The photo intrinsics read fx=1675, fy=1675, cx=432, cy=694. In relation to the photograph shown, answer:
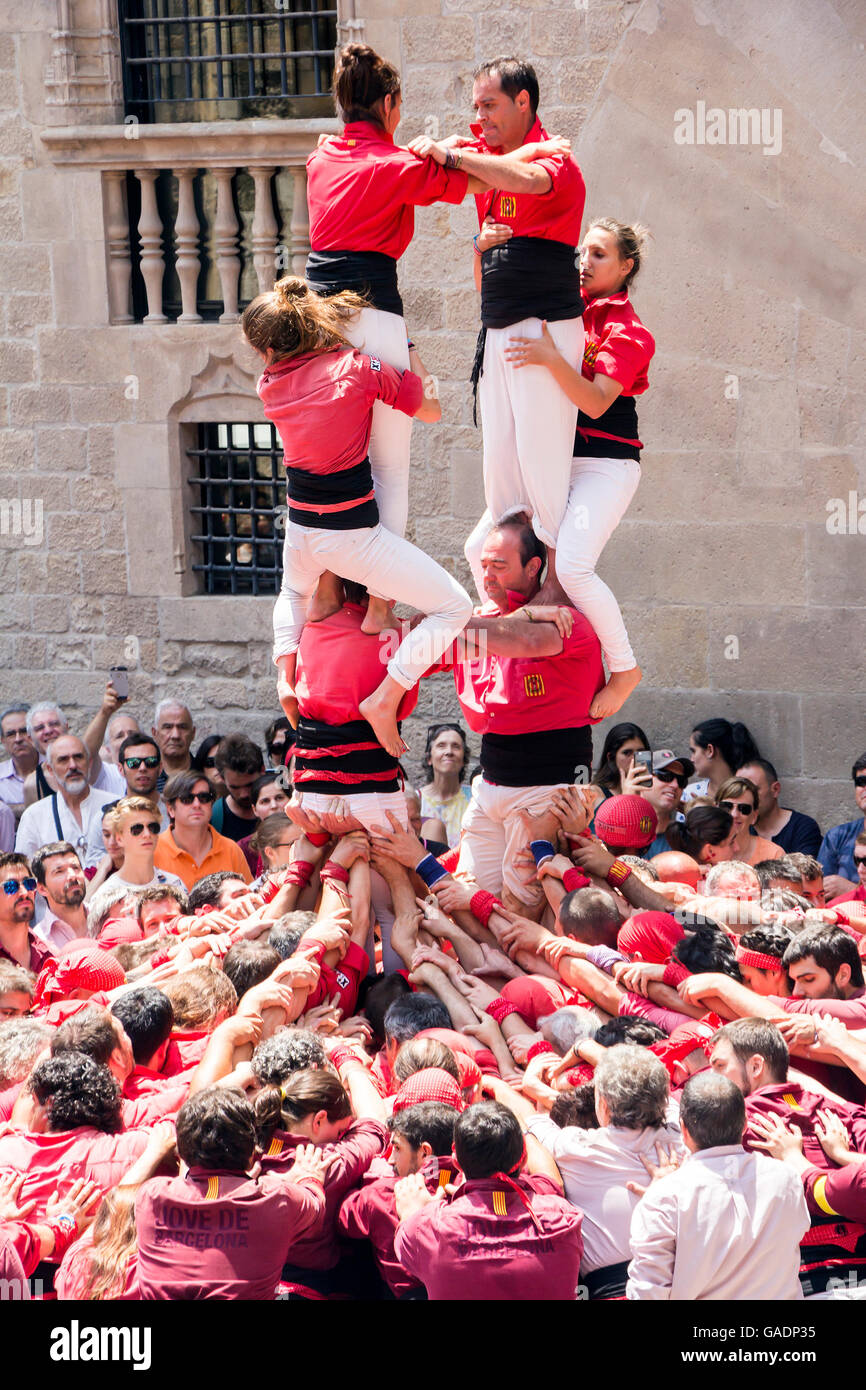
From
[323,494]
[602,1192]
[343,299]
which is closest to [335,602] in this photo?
[323,494]

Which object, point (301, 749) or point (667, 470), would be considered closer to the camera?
point (301, 749)

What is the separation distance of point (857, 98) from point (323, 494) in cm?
534

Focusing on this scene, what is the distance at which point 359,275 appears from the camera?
646 cm

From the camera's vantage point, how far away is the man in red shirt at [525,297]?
6.52 metres

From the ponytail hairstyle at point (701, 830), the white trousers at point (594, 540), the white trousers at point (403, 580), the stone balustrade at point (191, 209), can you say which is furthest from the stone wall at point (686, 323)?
the white trousers at point (403, 580)

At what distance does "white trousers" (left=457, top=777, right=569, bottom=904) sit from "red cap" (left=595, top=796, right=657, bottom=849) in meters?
1.00

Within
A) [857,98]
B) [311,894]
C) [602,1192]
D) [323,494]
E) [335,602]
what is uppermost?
[857,98]

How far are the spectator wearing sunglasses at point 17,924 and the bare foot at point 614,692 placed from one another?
2.61 m

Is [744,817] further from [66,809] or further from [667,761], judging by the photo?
[66,809]

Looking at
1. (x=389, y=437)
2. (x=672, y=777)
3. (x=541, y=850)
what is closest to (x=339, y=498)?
(x=389, y=437)

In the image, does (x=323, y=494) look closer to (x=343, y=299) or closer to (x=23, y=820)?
(x=343, y=299)

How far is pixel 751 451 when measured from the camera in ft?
34.1

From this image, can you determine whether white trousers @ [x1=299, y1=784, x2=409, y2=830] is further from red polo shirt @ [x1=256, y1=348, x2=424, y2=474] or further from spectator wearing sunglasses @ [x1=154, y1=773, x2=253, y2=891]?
spectator wearing sunglasses @ [x1=154, y1=773, x2=253, y2=891]

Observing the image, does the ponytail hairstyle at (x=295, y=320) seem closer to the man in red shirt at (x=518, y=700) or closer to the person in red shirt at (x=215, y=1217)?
the man in red shirt at (x=518, y=700)
